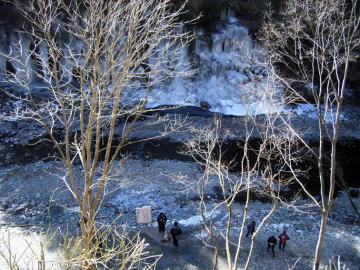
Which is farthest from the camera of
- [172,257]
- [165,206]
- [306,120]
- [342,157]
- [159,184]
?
[306,120]

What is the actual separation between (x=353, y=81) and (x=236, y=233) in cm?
1857

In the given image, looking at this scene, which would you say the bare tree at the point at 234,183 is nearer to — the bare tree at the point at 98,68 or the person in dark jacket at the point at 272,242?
the person in dark jacket at the point at 272,242

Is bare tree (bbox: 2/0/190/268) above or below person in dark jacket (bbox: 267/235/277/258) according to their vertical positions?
above

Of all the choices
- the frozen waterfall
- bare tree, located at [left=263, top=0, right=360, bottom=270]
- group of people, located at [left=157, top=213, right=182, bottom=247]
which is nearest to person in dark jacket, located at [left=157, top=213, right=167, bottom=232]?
group of people, located at [left=157, top=213, right=182, bottom=247]

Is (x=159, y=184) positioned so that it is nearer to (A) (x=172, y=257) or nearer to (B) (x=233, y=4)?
(A) (x=172, y=257)

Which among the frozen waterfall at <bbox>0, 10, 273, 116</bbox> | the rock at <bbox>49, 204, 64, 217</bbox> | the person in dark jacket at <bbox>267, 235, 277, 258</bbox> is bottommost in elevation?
the rock at <bbox>49, 204, 64, 217</bbox>

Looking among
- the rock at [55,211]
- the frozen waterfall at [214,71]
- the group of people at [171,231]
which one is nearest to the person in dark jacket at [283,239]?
the group of people at [171,231]

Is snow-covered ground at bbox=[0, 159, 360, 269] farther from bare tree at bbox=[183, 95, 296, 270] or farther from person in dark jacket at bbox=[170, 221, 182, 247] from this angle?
person in dark jacket at bbox=[170, 221, 182, 247]

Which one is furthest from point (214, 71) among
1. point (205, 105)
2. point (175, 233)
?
point (175, 233)

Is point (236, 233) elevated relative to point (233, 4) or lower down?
lower down

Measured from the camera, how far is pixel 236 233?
12.0 m

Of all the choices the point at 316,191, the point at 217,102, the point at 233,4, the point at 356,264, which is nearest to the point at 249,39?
the point at 233,4

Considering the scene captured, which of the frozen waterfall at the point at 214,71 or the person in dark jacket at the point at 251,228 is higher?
the frozen waterfall at the point at 214,71

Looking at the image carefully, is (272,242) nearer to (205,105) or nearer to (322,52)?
(322,52)
